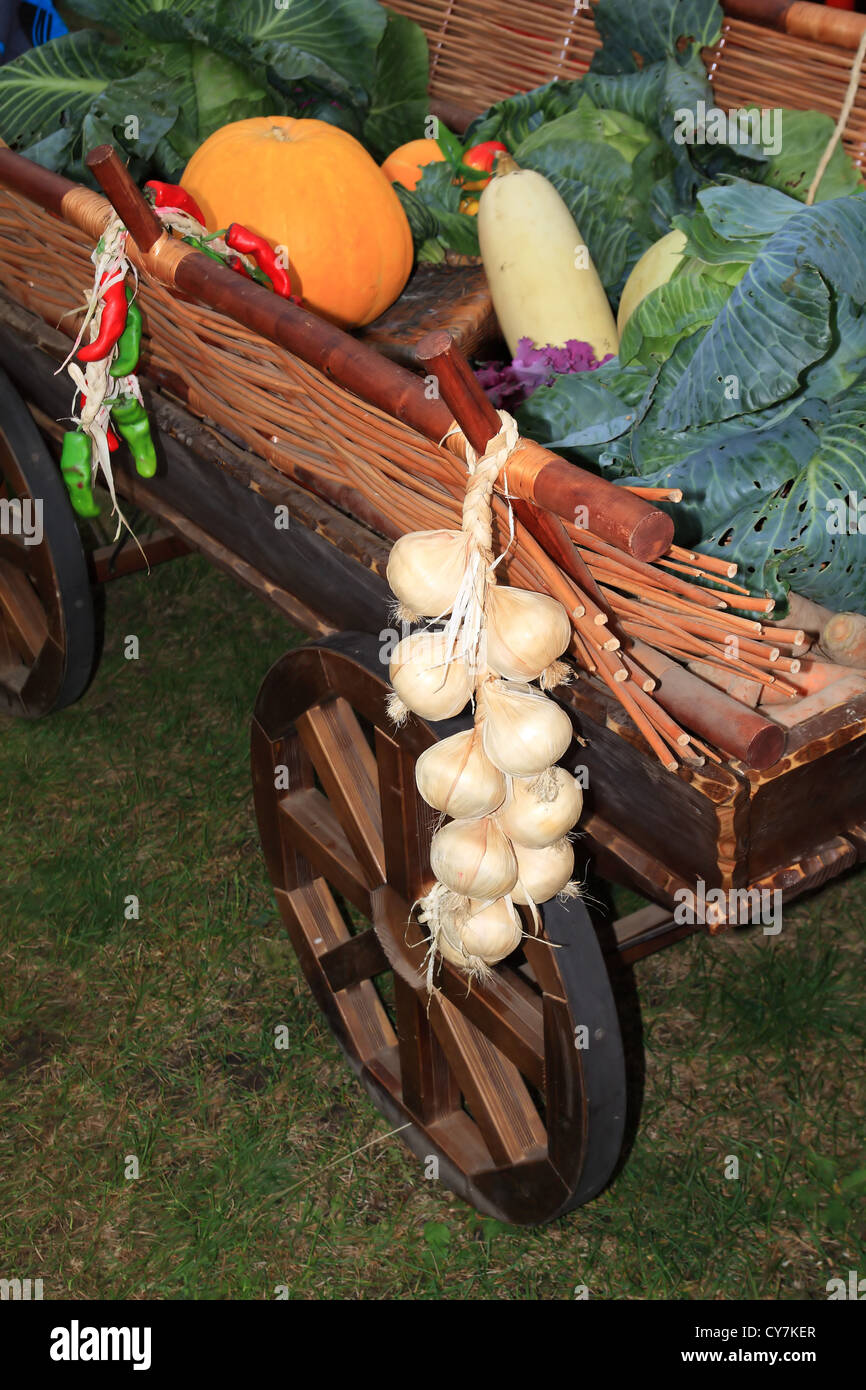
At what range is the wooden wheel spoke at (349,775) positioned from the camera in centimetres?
178

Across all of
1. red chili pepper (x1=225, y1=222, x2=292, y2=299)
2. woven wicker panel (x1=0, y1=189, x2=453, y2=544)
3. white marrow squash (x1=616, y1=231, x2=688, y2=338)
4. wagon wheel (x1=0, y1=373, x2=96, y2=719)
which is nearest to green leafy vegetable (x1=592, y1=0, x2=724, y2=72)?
white marrow squash (x1=616, y1=231, x2=688, y2=338)

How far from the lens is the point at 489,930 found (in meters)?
1.33

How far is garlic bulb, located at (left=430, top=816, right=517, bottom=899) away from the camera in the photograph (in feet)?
4.09

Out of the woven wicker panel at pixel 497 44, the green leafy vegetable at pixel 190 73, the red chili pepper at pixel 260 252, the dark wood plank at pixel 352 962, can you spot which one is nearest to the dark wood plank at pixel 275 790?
the dark wood plank at pixel 352 962

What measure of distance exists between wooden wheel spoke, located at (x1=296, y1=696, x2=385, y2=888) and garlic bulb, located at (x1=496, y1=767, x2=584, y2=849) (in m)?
0.58

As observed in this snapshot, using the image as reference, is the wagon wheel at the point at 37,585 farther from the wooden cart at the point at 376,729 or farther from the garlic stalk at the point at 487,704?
the garlic stalk at the point at 487,704

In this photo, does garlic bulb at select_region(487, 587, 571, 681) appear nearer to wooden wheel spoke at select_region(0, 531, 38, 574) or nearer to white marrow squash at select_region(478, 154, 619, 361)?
white marrow squash at select_region(478, 154, 619, 361)

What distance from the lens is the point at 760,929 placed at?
2229 millimetres

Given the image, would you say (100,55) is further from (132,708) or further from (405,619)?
(405,619)

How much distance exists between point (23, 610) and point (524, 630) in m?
1.72

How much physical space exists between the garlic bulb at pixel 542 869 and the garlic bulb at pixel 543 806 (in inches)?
1.8

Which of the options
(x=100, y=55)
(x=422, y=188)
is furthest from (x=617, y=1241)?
(x=100, y=55)

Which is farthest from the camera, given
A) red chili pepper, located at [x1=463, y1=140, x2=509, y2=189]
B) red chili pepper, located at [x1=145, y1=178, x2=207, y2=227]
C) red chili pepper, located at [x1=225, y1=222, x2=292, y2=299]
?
red chili pepper, located at [x1=463, y1=140, x2=509, y2=189]

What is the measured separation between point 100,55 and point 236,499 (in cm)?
123
